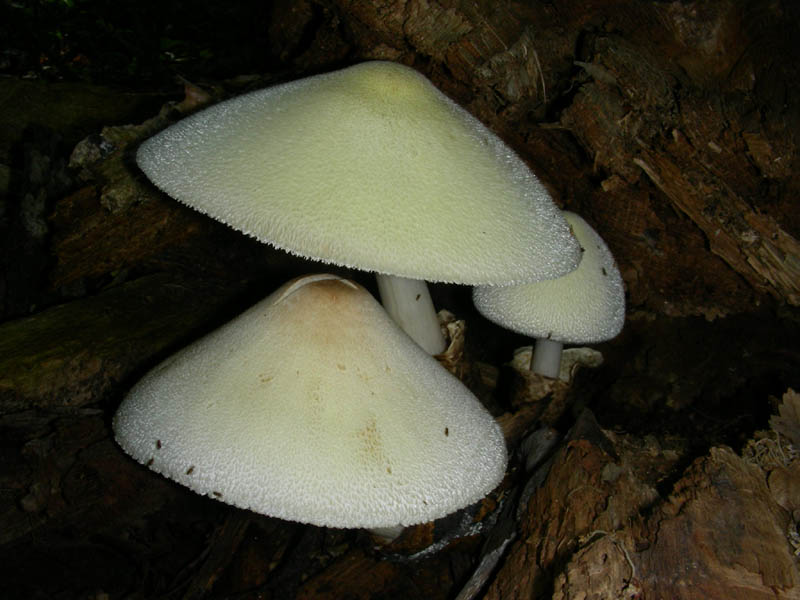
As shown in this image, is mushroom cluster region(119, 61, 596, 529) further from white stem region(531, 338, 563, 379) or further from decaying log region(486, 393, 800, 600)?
A: white stem region(531, 338, 563, 379)

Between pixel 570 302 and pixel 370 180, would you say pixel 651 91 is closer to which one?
pixel 570 302

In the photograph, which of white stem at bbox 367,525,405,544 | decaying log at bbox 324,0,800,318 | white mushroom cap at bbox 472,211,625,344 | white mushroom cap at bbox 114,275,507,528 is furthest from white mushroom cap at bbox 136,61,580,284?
white stem at bbox 367,525,405,544

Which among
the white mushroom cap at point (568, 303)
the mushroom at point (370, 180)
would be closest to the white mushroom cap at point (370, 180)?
the mushroom at point (370, 180)

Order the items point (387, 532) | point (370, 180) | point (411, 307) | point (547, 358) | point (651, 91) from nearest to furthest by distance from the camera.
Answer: point (370, 180) → point (387, 532) → point (411, 307) → point (651, 91) → point (547, 358)

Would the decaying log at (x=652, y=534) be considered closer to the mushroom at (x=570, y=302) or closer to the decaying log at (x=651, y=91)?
the mushroom at (x=570, y=302)

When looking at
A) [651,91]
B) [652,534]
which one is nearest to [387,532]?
[652,534]
